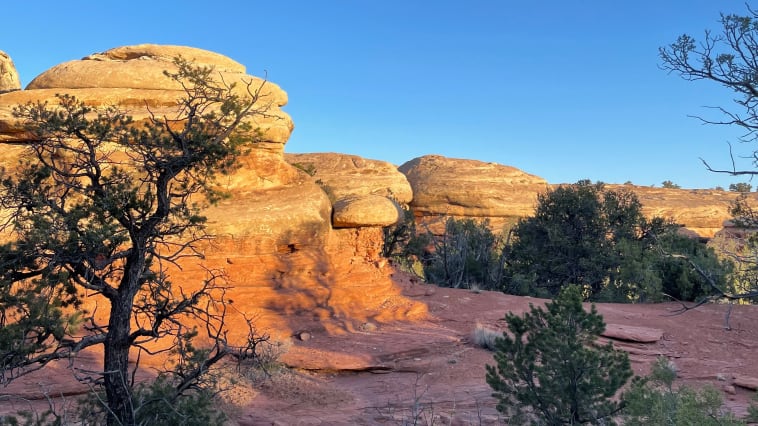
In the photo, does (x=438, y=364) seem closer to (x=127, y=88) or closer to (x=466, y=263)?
(x=127, y=88)

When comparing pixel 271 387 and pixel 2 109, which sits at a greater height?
pixel 2 109

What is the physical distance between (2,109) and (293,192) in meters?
7.31

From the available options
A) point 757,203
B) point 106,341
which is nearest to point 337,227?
point 106,341

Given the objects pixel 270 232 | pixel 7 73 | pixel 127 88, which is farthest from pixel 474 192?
pixel 7 73

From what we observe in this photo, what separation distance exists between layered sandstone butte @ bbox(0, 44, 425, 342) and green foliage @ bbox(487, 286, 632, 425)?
25.5 ft

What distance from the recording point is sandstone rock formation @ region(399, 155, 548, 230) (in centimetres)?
3525

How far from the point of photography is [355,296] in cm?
1444

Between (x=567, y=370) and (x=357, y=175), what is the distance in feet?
89.4

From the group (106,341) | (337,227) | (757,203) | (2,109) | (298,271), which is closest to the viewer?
(106,341)

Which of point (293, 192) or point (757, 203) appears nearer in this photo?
point (293, 192)

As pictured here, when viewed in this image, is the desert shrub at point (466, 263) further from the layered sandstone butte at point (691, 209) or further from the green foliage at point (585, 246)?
the layered sandstone butte at point (691, 209)

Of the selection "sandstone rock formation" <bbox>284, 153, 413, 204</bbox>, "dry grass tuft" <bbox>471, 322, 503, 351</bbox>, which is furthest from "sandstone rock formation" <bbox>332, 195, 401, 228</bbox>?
"sandstone rock formation" <bbox>284, 153, 413, 204</bbox>

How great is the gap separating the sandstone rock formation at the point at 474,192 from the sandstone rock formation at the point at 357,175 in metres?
2.04

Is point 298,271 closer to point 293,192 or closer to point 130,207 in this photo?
point 293,192
